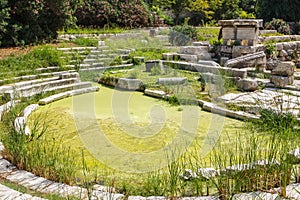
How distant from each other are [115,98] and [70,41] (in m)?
5.68

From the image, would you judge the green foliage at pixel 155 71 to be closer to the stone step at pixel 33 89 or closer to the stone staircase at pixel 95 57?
the stone staircase at pixel 95 57

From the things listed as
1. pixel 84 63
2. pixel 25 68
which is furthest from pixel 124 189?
pixel 84 63

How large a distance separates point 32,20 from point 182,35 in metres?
6.73

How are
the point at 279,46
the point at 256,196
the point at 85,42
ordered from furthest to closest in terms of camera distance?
the point at 279,46
the point at 85,42
the point at 256,196

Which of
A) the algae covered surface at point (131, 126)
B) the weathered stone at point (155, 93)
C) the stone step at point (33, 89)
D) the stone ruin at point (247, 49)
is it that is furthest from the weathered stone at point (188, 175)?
the stone ruin at point (247, 49)

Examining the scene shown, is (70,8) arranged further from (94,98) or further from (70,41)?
(94,98)

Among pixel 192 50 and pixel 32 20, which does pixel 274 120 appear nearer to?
pixel 192 50

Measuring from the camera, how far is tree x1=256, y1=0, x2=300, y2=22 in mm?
22250

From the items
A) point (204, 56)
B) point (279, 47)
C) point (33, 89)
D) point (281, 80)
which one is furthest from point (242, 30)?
point (33, 89)

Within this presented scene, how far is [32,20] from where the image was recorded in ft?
39.9

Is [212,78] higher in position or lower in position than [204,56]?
lower

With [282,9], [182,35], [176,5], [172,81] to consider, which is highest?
[176,5]

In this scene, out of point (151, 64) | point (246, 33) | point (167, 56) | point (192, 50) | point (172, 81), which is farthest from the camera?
point (192, 50)

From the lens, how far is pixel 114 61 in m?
11.2
